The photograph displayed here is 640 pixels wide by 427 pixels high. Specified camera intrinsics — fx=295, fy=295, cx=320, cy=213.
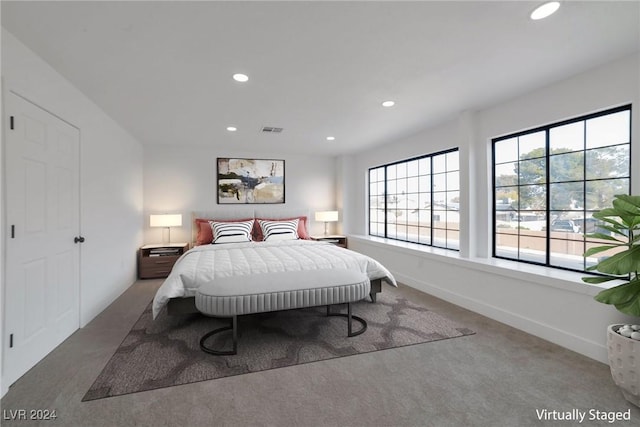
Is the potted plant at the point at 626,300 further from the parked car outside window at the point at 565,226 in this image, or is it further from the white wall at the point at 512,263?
the parked car outside window at the point at 565,226

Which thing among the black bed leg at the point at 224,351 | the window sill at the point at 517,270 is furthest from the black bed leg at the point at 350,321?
the window sill at the point at 517,270

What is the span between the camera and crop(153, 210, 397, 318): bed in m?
2.62

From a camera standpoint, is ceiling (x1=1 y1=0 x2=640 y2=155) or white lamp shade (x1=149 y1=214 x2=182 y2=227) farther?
white lamp shade (x1=149 y1=214 x2=182 y2=227)

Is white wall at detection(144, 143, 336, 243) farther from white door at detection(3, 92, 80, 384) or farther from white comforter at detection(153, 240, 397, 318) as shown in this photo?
white door at detection(3, 92, 80, 384)

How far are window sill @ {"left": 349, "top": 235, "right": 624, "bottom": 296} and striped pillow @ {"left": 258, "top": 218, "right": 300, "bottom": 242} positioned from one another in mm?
1834

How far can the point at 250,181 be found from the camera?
5578 millimetres

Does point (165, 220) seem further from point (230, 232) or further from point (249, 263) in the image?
point (249, 263)

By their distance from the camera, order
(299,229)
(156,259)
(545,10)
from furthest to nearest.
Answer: (299,229) → (156,259) → (545,10)

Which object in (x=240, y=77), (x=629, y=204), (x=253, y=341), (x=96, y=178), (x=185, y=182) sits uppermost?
(x=240, y=77)

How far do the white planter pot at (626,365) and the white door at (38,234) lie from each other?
372cm

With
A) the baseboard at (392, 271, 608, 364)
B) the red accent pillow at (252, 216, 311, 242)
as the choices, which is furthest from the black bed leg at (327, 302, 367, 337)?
the red accent pillow at (252, 216, 311, 242)

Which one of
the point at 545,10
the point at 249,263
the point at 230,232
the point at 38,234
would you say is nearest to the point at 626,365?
the point at 545,10

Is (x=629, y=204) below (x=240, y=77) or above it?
below

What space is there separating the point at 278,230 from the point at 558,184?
3774 millimetres
